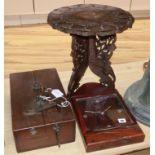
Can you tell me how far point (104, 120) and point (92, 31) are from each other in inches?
12.8

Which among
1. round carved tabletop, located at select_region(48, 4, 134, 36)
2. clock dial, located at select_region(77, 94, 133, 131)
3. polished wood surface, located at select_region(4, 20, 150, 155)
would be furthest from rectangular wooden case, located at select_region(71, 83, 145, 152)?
round carved tabletop, located at select_region(48, 4, 134, 36)

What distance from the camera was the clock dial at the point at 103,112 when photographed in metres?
1.01

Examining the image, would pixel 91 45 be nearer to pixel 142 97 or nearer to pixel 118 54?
pixel 142 97

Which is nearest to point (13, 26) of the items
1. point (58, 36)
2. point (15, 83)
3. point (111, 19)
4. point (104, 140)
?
point (58, 36)

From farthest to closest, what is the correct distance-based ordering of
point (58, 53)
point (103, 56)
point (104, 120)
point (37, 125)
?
point (58, 53) < point (103, 56) < point (104, 120) < point (37, 125)

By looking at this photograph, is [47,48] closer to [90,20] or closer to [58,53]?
[58,53]

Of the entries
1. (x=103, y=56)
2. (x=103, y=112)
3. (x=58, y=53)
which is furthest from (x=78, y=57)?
(x=58, y=53)

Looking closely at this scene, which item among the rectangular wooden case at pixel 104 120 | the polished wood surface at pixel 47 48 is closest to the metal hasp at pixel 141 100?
the rectangular wooden case at pixel 104 120

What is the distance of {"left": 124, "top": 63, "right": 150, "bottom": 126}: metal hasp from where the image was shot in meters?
1.07

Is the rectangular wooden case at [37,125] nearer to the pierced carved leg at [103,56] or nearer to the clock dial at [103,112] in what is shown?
the clock dial at [103,112]

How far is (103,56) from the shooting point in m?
1.13

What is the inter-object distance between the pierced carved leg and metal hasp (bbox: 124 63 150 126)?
0.12 m

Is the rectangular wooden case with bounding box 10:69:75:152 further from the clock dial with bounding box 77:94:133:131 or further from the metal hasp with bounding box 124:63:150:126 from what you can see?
the metal hasp with bounding box 124:63:150:126

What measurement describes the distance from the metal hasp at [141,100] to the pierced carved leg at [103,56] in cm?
12
